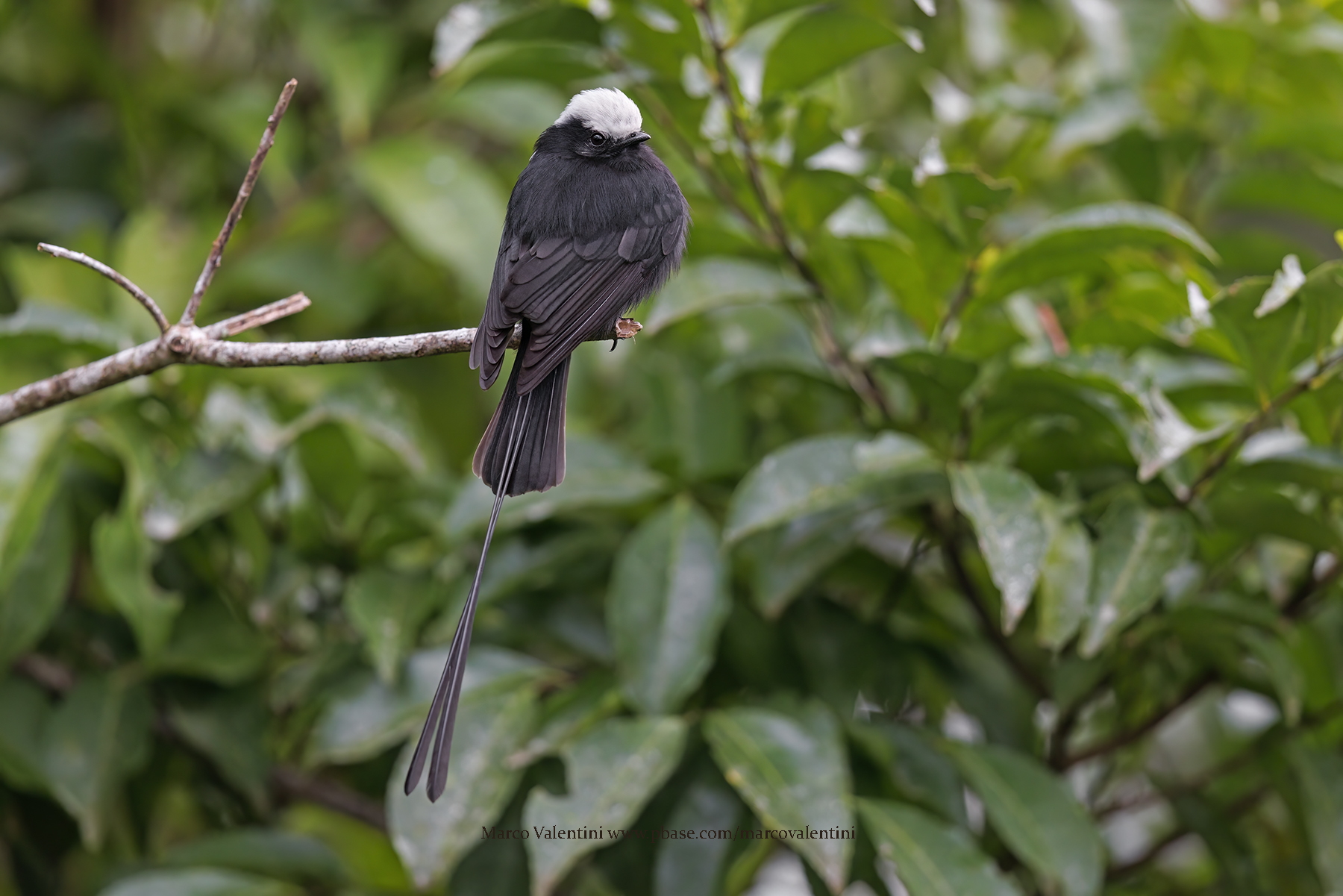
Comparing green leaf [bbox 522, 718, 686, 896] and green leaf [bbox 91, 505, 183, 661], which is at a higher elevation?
green leaf [bbox 91, 505, 183, 661]

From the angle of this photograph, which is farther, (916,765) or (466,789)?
(916,765)

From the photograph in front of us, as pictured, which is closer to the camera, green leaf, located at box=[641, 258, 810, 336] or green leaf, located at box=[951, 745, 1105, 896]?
green leaf, located at box=[951, 745, 1105, 896]

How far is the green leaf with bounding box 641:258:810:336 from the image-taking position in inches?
73.7

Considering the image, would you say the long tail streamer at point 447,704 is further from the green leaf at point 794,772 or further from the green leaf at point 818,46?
the green leaf at point 818,46

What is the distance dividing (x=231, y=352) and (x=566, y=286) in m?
0.34

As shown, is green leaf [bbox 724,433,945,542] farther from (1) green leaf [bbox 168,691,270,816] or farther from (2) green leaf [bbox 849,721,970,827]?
(1) green leaf [bbox 168,691,270,816]

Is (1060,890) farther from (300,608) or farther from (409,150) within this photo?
(409,150)

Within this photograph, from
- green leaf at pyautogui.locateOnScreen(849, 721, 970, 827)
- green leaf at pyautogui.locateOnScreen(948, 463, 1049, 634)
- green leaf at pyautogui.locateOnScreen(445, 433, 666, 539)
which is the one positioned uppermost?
green leaf at pyautogui.locateOnScreen(948, 463, 1049, 634)

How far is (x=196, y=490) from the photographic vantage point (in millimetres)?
1909

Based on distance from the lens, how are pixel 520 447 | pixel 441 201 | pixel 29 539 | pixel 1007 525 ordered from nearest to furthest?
pixel 520 447 → pixel 1007 525 → pixel 29 539 → pixel 441 201

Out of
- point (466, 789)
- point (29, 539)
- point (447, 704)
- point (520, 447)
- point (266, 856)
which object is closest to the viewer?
point (447, 704)

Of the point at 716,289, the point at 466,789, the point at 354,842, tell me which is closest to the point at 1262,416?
the point at 716,289

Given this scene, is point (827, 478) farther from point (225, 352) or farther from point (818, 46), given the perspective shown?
point (225, 352)

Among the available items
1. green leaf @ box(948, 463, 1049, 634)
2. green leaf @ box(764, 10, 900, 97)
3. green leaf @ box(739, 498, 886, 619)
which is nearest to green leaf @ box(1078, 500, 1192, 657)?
green leaf @ box(948, 463, 1049, 634)
